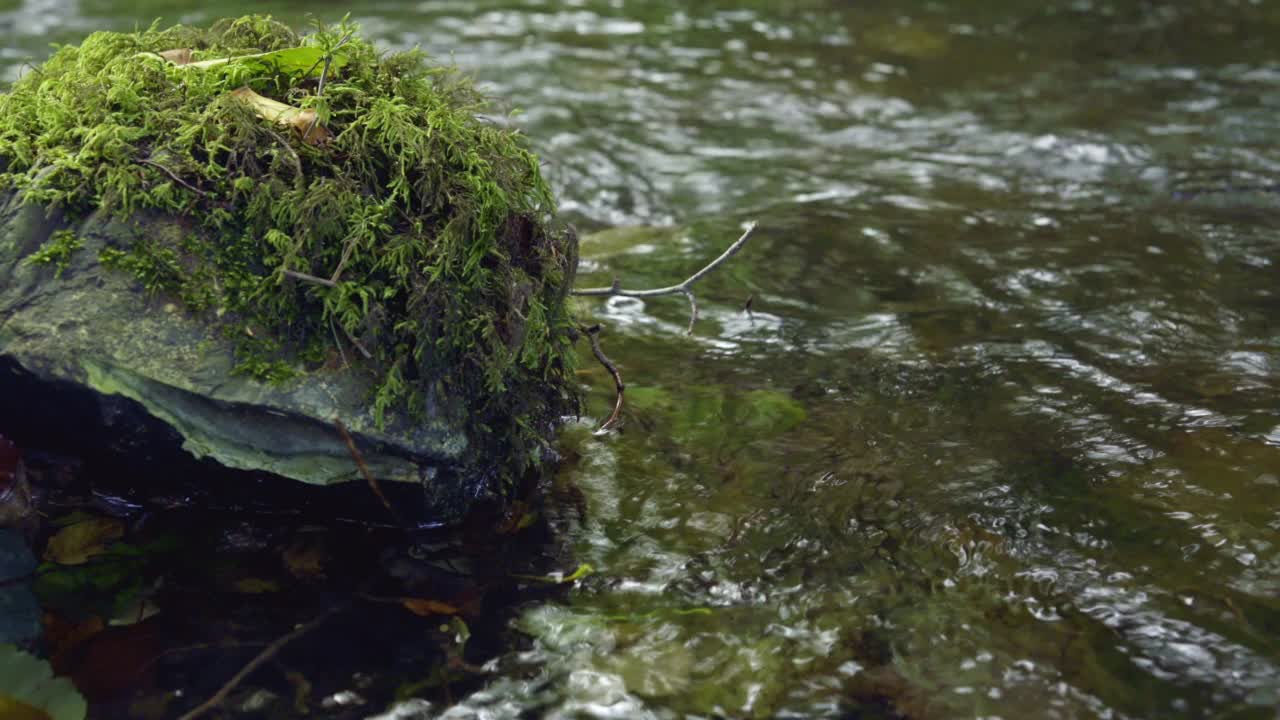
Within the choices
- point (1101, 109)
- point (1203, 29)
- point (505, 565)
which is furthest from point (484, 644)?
point (1203, 29)

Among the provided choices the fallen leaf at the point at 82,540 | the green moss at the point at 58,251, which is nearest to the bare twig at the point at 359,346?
the green moss at the point at 58,251

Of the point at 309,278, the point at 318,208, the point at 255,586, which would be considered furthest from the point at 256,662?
the point at 318,208

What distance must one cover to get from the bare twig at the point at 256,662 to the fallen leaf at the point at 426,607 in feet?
0.60

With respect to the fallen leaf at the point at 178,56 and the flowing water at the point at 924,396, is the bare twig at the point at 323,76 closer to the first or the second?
the fallen leaf at the point at 178,56

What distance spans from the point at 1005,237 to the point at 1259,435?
2.27 metres

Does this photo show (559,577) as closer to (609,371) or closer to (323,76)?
(609,371)

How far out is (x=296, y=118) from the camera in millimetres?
3068

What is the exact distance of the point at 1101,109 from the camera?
7.85m

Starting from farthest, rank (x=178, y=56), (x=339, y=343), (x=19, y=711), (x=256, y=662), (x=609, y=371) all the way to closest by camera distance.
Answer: (x=609, y=371) < (x=178, y=56) < (x=339, y=343) < (x=256, y=662) < (x=19, y=711)

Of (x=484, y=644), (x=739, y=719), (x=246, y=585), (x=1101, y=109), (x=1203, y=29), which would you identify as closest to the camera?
(x=739, y=719)

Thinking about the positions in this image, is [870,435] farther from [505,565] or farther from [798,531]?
[505,565]

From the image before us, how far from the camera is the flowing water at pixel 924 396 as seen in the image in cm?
272

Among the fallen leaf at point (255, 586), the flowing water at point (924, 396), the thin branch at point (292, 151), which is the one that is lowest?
the fallen leaf at point (255, 586)

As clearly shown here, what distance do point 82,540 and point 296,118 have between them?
1.36 m
